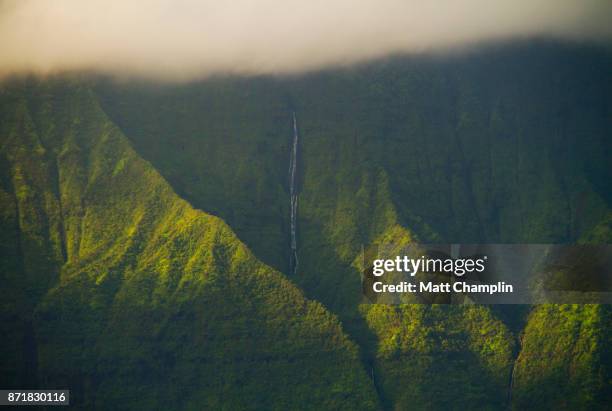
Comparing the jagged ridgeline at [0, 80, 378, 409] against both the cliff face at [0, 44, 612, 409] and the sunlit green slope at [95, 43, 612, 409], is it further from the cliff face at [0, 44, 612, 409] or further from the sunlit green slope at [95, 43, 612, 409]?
the sunlit green slope at [95, 43, 612, 409]

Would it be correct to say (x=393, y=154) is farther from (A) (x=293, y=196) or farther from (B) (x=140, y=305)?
(B) (x=140, y=305)

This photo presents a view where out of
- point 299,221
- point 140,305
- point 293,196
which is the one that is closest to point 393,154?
point 293,196

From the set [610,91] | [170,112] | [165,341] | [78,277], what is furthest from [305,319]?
[610,91]

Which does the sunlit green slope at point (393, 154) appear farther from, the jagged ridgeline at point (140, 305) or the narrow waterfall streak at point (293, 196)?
the jagged ridgeline at point (140, 305)

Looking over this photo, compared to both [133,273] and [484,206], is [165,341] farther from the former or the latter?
[484,206]

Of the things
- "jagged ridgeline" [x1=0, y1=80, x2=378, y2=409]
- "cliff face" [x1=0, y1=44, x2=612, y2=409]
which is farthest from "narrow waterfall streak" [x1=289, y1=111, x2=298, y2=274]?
"jagged ridgeline" [x1=0, y1=80, x2=378, y2=409]

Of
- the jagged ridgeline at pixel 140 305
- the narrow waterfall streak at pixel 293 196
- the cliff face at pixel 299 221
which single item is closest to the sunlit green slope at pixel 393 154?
the cliff face at pixel 299 221
